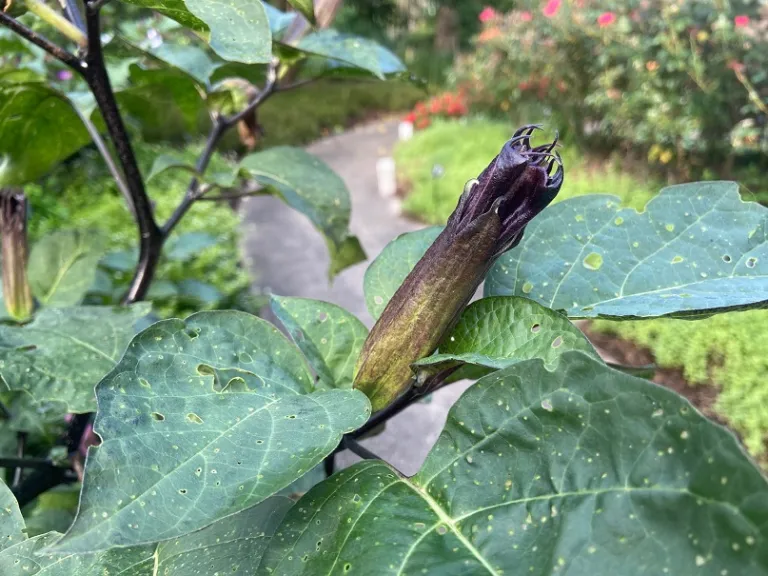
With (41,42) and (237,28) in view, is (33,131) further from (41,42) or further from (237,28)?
(237,28)

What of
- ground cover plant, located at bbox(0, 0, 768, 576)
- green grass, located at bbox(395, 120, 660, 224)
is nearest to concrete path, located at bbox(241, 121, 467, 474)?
green grass, located at bbox(395, 120, 660, 224)

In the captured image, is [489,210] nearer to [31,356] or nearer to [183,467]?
[183,467]

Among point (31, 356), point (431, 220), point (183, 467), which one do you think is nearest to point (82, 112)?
point (31, 356)

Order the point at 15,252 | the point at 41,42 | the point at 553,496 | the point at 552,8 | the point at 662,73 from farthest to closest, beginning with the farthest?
the point at 552,8, the point at 662,73, the point at 15,252, the point at 41,42, the point at 553,496

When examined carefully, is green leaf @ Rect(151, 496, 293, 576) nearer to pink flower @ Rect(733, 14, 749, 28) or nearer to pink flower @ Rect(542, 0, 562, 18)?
pink flower @ Rect(733, 14, 749, 28)

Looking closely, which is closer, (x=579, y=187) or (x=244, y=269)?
(x=244, y=269)

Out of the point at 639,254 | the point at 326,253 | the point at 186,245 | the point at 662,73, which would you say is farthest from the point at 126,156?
the point at 662,73
